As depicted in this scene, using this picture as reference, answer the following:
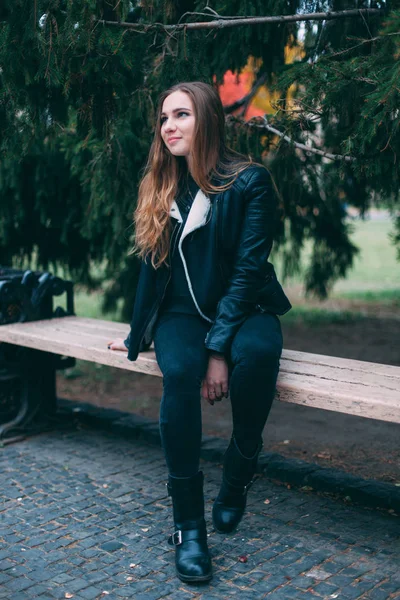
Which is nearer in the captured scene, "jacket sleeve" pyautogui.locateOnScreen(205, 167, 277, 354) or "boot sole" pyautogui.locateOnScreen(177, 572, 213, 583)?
"boot sole" pyautogui.locateOnScreen(177, 572, 213, 583)

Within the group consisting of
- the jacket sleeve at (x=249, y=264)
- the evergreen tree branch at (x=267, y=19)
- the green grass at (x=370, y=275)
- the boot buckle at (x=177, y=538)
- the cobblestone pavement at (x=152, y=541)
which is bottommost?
the cobblestone pavement at (x=152, y=541)

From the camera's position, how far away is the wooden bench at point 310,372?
2782 mm

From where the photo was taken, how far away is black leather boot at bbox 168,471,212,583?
9.24 ft

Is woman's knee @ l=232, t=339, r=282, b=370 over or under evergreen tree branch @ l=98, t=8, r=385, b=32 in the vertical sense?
under

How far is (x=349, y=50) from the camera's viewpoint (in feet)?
10.7

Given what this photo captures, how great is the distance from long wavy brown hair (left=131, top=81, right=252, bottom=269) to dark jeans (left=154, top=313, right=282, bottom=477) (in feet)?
1.56

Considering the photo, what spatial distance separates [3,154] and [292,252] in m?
3.96

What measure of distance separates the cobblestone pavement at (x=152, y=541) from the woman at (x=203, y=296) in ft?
0.59

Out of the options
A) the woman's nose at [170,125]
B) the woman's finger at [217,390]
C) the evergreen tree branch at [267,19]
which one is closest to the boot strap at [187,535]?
the woman's finger at [217,390]

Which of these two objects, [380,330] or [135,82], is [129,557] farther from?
[380,330]

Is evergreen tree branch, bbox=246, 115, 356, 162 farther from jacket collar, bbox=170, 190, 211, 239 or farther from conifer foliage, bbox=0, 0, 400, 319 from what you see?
jacket collar, bbox=170, 190, 211, 239

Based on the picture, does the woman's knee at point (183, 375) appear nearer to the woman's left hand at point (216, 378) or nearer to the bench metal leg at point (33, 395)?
the woman's left hand at point (216, 378)

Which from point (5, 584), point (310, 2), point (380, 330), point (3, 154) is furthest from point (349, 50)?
point (380, 330)

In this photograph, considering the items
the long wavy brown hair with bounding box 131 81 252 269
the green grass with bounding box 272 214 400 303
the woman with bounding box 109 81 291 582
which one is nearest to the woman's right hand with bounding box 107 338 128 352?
the woman with bounding box 109 81 291 582
